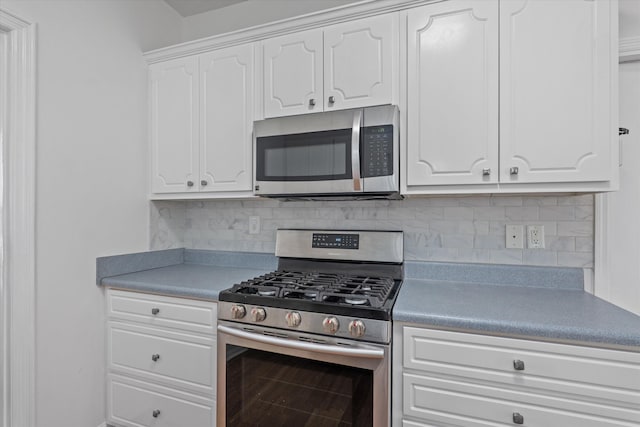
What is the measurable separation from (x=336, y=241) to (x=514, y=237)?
938mm

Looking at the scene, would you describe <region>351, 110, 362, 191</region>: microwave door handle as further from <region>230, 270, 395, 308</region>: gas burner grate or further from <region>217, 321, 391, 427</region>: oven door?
<region>217, 321, 391, 427</region>: oven door

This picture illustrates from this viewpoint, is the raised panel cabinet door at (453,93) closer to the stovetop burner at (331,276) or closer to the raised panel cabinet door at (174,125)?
the stovetop burner at (331,276)

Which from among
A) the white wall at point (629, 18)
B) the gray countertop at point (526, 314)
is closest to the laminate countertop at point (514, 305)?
the gray countertop at point (526, 314)

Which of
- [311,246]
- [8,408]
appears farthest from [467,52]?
[8,408]

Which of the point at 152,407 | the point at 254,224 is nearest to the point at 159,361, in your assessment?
the point at 152,407

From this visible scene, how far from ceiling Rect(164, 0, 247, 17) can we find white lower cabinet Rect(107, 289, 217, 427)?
1.95 metres

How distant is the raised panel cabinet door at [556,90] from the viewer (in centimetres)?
133

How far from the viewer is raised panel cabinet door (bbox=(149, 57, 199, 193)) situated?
2.03m

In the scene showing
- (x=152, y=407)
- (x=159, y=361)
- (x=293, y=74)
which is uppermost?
(x=293, y=74)

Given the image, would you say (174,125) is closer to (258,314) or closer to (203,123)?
(203,123)

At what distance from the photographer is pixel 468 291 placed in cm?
160

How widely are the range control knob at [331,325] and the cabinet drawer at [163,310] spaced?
58cm

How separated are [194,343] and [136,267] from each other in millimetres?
732

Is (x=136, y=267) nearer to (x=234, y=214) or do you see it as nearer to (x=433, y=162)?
(x=234, y=214)
